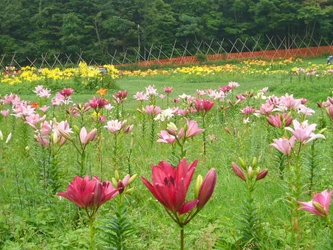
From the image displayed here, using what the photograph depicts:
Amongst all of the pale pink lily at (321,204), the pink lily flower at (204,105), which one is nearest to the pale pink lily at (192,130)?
the pale pink lily at (321,204)

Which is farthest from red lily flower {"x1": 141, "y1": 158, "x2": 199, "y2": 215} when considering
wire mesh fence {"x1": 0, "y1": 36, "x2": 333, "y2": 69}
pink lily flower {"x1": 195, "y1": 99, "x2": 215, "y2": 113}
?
wire mesh fence {"x1": 0, "y1": 36, "x2": 333, "y2": 69}

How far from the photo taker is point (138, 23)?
31000mm

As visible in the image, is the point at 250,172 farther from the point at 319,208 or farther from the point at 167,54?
the point at 167,54

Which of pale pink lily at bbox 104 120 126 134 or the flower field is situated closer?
the flower field

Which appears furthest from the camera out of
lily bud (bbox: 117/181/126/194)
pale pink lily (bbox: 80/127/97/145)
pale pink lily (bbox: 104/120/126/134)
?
pale pink lily (bbox: 104/120/126/134)

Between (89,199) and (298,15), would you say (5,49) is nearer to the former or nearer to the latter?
(298,15)

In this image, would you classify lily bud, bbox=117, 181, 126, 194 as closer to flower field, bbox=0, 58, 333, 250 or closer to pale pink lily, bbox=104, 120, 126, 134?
flower field, bbox=0, 58, 333, 250

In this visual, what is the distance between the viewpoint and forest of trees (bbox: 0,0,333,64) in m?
28.8

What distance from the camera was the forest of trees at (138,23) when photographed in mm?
28828

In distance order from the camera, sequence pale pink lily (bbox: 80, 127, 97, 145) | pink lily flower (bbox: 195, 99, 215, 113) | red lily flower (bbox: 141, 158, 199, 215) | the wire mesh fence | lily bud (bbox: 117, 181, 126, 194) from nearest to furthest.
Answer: red lily flower (bbox: 141, 158, 199, 215) < lily bud (bbox: 117, 181, 126, 194) < pale pink lily (bbox: 80, 127, 97, 145) < pink lily flower (bbox: 195, 99, 215, 113) < the wire mesh fence

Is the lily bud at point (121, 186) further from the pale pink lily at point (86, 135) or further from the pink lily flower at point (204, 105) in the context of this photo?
the pink lily flower at point (204, 105)

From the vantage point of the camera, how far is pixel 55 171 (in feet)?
7.51

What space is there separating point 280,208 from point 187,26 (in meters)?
29.5

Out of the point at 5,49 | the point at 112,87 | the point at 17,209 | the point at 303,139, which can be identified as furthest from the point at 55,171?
the point at 5,49
